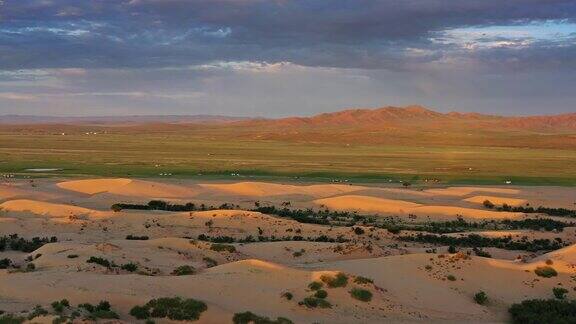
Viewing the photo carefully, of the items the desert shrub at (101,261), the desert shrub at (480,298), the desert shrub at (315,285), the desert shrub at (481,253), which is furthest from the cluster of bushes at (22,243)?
the desert shrub at (481,253)

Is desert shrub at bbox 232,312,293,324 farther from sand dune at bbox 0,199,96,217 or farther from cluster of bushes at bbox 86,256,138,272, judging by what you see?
sand dune at bbox 0,199,96,217

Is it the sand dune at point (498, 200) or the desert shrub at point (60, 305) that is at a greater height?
the desert shrub at point (60, 305)

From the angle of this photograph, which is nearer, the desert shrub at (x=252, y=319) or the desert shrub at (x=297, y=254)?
the desert shrub at (x=252, y=319)

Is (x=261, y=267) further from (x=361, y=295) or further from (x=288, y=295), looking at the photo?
(x=361, y=295)

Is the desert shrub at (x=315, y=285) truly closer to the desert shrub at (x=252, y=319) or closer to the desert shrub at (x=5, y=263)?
the desert shrub at (x=252, y=319)

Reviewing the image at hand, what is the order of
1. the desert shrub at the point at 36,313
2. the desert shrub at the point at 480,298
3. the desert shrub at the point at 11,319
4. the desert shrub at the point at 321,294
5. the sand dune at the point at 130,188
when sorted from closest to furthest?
the desert shrub at the point at 11,319, the desert shrub at the point at 36,313, the desert shrub at the point at 321,294, the desert shrub at the point at 480,298, the sand dune at the point at 130,188

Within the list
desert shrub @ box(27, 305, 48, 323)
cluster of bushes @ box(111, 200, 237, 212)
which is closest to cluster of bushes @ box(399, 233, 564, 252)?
cluster of bushes @ box(111, 200, 237, 212)
